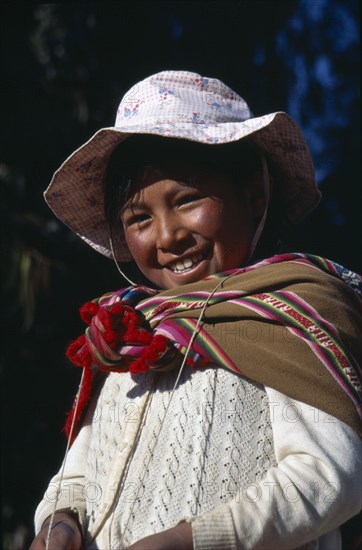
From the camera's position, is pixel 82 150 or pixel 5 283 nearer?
pixel 82 150

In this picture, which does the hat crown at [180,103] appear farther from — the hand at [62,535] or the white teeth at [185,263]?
the hand at [62,535]

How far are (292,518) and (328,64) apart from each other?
119 inches

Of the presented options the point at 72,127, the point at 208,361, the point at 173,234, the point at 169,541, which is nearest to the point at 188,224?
the point at 173,234

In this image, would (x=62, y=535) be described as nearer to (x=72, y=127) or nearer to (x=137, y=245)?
(x=137, y=245)

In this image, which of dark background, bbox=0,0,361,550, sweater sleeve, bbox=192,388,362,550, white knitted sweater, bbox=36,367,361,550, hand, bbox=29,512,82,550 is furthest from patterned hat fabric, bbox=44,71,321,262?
dark background, bbox=0,0,361,550

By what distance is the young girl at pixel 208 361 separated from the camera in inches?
64.3

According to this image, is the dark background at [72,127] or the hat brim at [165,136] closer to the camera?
the hat brim at [165,136]

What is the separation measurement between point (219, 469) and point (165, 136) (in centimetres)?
76

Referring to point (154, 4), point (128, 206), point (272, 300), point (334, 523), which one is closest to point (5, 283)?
point (154, 4)

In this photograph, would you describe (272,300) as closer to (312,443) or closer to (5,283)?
(312,443)

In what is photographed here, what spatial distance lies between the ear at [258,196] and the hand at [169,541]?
81 centimetres

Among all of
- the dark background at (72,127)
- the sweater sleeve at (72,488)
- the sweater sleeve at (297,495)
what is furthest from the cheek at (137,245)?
the dark background at (72,127)

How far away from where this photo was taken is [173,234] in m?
1.94

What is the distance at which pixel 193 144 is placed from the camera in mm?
2008
